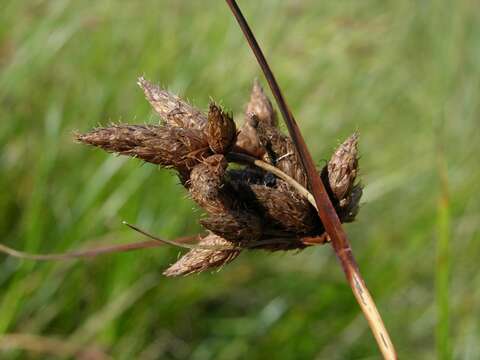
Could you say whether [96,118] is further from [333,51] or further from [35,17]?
[333,51]

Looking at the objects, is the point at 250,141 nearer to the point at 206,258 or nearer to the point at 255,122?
the point at 255,122

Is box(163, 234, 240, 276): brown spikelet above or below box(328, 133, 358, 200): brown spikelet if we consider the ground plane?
below

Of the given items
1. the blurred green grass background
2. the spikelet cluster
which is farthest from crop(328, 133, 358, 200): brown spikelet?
the blurred green grass background

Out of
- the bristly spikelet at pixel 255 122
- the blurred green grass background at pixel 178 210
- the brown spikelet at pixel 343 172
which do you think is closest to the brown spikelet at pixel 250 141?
the bristly spikelet at pixel 255 122

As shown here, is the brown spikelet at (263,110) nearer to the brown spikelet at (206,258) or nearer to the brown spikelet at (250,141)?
the brown spikelet at (250,141)

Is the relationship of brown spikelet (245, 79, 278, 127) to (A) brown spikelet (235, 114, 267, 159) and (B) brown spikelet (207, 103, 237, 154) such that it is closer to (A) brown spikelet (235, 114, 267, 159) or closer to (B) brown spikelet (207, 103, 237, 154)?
(A) brown spikelet (235, 114, 267, 159)

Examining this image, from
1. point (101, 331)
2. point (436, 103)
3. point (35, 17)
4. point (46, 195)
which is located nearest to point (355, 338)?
point (101, 331)

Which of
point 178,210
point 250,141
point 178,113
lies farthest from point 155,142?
point 178,210
